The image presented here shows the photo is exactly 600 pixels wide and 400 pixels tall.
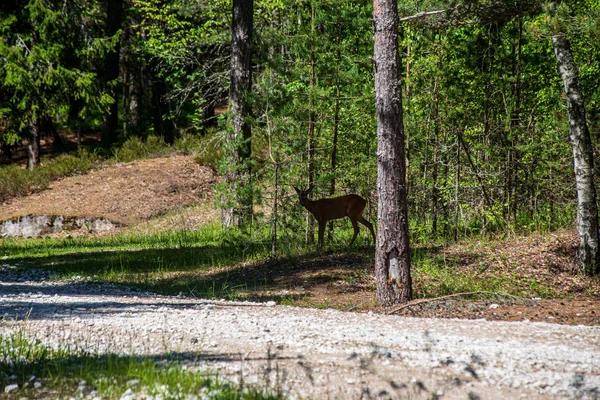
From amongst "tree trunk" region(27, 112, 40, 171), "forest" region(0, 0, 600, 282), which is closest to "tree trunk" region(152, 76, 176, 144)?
"tree trunk" region(27, 112, 40, 171)

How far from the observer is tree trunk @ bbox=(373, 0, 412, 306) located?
9.66 meters

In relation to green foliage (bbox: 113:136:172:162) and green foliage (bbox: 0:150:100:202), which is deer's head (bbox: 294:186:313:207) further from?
green foliage (bbox: 113:136:172:162)

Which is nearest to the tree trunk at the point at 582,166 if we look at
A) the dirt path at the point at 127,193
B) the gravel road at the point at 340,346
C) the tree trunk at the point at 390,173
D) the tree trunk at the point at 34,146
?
the tree trunk at the point at 390,173

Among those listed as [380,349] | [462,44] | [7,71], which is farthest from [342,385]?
[7,71]

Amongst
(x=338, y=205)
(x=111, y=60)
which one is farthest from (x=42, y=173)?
(x=338, y=205)

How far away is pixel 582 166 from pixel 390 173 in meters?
4.08

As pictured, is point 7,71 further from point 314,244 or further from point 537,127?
point 537,127

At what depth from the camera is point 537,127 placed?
13.8 meters

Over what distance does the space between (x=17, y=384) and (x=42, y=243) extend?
614 inches

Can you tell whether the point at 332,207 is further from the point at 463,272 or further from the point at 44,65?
the point at 44,65

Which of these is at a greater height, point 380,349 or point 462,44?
point 462,44

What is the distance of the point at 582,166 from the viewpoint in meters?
11.5

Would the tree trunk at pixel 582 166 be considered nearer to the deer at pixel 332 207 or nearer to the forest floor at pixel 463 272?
the forest floor at pixel 463 272

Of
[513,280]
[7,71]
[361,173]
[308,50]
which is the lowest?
[513,280]
